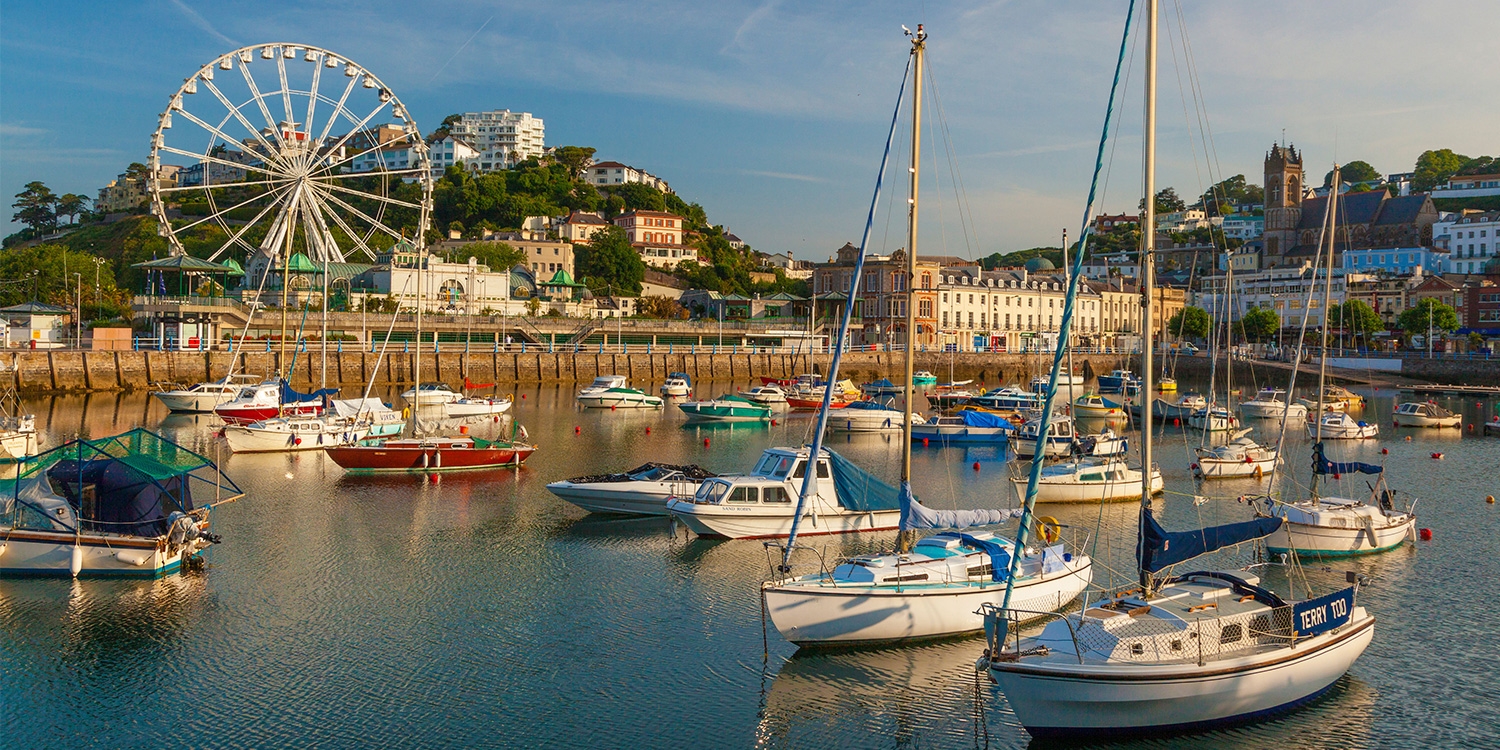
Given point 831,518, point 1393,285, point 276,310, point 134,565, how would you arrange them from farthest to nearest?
1. point 1393,285
2. point 276,310
3. point 831,518
4. point 134,565

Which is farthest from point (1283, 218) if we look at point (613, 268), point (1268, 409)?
point (1268, 409)

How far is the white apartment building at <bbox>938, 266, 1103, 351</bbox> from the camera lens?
131m

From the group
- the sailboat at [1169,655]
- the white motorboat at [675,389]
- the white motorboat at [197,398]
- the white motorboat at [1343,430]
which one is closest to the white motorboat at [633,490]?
the sailboat at [1169,655]

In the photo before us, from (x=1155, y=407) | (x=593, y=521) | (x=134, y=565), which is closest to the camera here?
(x=134, y=565)

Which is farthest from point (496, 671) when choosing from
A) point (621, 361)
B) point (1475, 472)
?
point (621, 361)

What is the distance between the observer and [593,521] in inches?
1284

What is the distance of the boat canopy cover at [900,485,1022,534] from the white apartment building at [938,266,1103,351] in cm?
10187

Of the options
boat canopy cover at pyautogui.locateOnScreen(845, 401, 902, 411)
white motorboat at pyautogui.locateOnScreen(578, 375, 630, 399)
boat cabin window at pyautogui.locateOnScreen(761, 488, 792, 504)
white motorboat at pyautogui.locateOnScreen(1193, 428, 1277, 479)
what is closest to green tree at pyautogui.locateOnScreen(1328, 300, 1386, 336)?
boat canopy cover at pyautogui.locateOnScreen(845, 401, 902, 411)

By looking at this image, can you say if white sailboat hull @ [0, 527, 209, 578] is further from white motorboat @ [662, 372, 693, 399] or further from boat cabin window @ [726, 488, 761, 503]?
white motorboat @ [662, 372, 693, 399]

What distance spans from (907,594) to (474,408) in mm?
47014

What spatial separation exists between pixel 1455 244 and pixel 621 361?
455 ft

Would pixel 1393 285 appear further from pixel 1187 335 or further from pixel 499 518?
pixel 499 518

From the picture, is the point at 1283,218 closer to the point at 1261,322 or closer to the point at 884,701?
the point at 1261,322

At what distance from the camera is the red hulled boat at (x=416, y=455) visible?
41.4 m
